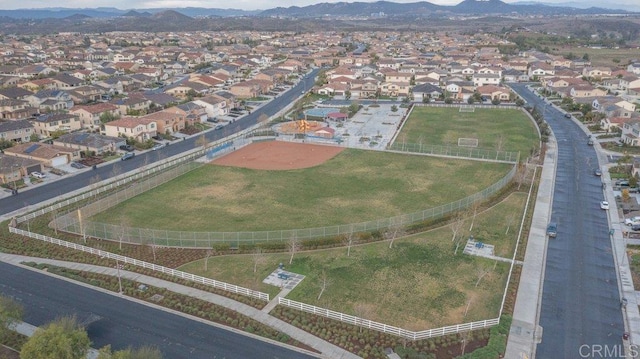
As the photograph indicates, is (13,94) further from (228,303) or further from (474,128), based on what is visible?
(474,128)

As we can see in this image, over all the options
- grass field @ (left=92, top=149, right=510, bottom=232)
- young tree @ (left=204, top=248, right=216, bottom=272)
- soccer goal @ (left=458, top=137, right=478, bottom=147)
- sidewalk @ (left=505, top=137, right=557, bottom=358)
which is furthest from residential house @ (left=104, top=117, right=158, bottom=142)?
sidewalk @ (left=505, top=137, right=557, bottom=358)

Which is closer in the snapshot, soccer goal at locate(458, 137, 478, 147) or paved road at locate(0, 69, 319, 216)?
paved road at locate(0, 69, 319, 216)

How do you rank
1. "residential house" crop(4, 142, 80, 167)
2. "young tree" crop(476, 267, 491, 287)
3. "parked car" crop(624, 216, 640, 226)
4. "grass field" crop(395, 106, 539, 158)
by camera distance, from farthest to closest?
"grass field" crop(395, 106, 539, 158), "residential house" crop(4, 142, 80, 167), "parked car" crop(624, 216, 640, 226), "young tree" crop(476, 267, 491, 287)

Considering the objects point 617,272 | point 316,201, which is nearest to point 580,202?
point 617,272

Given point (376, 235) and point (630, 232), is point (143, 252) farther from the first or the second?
point (630, 232)

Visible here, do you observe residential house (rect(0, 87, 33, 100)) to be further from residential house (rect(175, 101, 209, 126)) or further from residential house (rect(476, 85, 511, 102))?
residential house (rect(476, 85, 511, 102))

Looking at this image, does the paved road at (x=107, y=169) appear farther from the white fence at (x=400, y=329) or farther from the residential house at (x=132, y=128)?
the white fence at (x=400, y=329)

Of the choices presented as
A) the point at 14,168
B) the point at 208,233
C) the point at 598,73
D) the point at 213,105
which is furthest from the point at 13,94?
the point at 598,73
